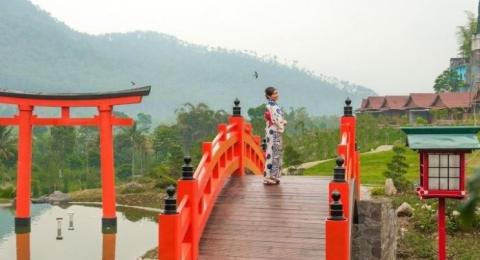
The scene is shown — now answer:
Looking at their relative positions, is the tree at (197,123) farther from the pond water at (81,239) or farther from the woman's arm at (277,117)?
the woman's arm at (277,117)

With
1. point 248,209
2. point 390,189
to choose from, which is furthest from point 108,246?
point 248,209

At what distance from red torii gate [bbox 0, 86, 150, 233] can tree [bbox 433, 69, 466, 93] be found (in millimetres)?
47987

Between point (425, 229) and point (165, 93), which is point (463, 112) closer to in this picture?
point (425, 229)

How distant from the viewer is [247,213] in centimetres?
817

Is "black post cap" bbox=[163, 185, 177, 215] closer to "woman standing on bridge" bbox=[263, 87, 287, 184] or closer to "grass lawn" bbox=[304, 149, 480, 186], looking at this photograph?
"woman standing on bridge" bbox=[263, 87, 287, 184]

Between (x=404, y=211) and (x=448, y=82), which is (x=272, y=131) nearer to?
(x=404, y=211)

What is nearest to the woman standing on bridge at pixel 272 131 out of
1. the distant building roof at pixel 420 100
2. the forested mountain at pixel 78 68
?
the distant building roof at pixel 420 100

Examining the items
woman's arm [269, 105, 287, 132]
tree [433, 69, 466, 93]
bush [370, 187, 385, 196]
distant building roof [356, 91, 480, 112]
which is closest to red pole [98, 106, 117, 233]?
bush [370, 187, 385, 196]

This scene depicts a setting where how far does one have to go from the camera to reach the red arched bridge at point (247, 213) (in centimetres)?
640

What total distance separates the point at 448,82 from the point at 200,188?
194ft

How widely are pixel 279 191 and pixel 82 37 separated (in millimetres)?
198721

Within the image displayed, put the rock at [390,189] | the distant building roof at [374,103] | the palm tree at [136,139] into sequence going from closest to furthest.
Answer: the rock at [390,189], the palm tree at [136,139], the distant building roof at [374,103]

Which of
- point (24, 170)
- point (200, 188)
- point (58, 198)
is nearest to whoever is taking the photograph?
point (200, 188)

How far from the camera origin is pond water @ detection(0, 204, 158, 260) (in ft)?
55.7
